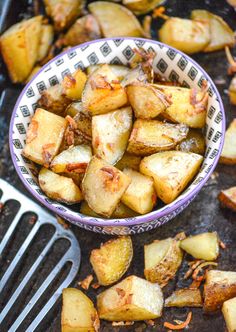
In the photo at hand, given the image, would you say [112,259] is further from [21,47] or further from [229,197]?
[21,47]

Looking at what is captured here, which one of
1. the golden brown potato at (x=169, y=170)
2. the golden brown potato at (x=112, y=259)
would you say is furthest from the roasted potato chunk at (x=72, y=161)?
the golden brown potato at (x=112, y=259)

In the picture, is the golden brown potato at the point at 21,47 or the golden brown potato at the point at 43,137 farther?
the golden brown potato at the point at 21,47

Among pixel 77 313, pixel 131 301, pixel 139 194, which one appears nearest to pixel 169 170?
pixel 139 194

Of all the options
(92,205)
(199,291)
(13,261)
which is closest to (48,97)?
(92,205)

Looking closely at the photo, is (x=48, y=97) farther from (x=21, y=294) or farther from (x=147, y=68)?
(x=21, y=294)

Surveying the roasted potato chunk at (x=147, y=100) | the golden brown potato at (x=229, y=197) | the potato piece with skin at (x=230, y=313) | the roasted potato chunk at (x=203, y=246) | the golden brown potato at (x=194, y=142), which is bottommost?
the potato piece with skin at (x=230, y=313)

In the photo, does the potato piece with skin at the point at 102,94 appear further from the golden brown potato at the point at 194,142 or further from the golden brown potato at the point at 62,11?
the golden brown potato at the point at 62,11

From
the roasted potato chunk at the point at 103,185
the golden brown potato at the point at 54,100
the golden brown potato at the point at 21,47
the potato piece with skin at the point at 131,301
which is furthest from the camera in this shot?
the golden brown potato at the point at 21,47
